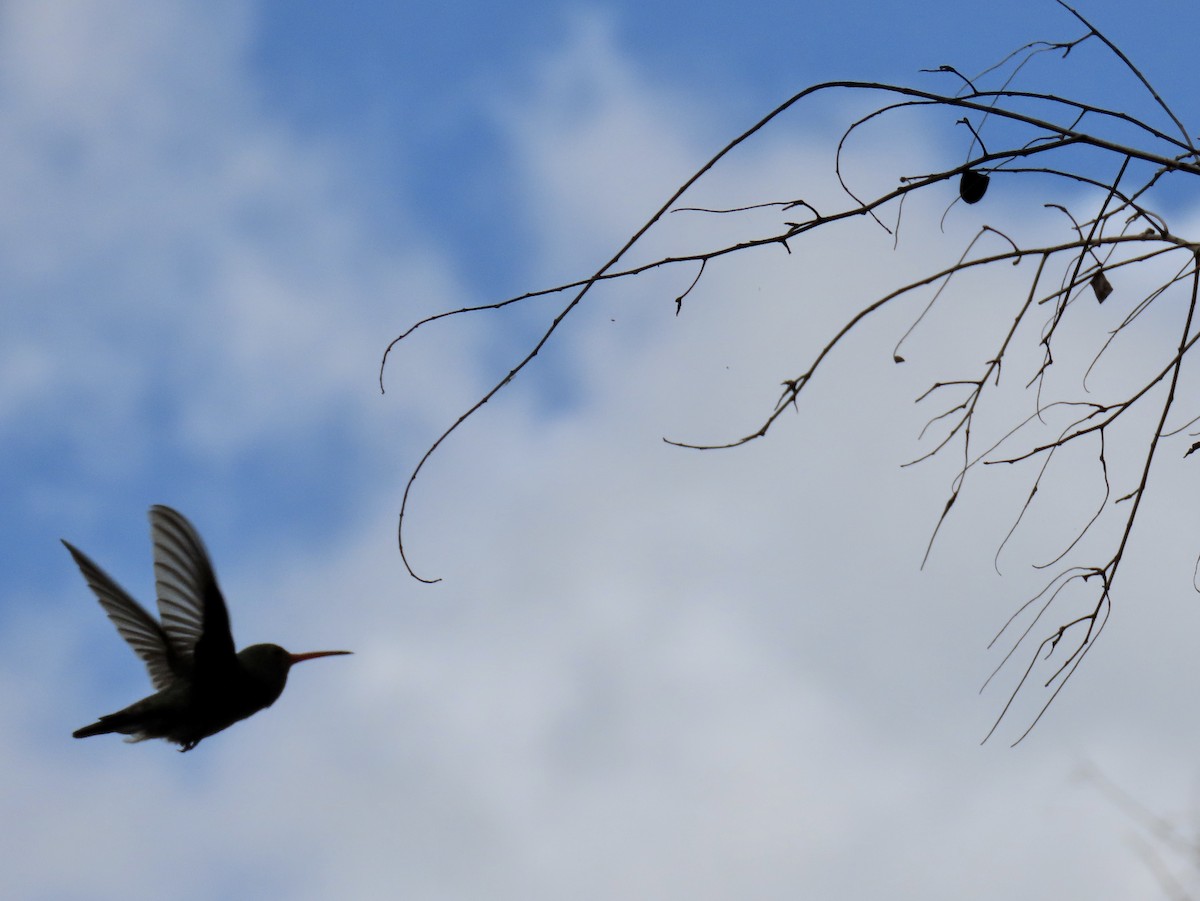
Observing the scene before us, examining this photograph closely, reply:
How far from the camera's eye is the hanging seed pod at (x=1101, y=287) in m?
2.10

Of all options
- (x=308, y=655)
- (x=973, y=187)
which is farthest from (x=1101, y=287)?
(x=308, y=655)

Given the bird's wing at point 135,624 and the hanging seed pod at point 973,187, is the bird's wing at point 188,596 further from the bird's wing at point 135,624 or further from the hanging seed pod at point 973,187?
the hanging seed pod at point 973,187

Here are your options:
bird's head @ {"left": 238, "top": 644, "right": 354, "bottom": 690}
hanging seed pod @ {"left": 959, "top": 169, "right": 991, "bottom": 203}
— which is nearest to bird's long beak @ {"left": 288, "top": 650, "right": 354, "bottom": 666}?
bird's head @ {"left": 238, "top": 644, "right": 354, "bottom": 690}

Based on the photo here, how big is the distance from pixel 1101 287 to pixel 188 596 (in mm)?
1987

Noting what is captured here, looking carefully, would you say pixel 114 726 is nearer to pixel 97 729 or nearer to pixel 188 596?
pixel 97 729

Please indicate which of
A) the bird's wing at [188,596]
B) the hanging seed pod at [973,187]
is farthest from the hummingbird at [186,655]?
the hanging seed pod at [973,187]

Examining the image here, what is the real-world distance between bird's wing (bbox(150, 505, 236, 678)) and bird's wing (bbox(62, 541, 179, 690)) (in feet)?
0.22

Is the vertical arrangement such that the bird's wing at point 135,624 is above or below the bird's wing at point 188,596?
above

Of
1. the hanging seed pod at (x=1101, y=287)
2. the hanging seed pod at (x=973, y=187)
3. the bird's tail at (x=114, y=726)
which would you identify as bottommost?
the hanging seed pod at (x=1101, y=287)

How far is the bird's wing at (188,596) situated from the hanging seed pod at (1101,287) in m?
1.79

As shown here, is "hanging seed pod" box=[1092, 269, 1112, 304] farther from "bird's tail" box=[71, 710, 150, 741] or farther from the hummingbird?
"bird's tail" box=[71, 710, 150, 741]

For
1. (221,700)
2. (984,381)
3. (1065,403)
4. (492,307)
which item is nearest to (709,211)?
(492,307)

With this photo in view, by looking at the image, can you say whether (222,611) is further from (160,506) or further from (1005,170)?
(1005,170)

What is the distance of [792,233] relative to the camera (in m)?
2.01
